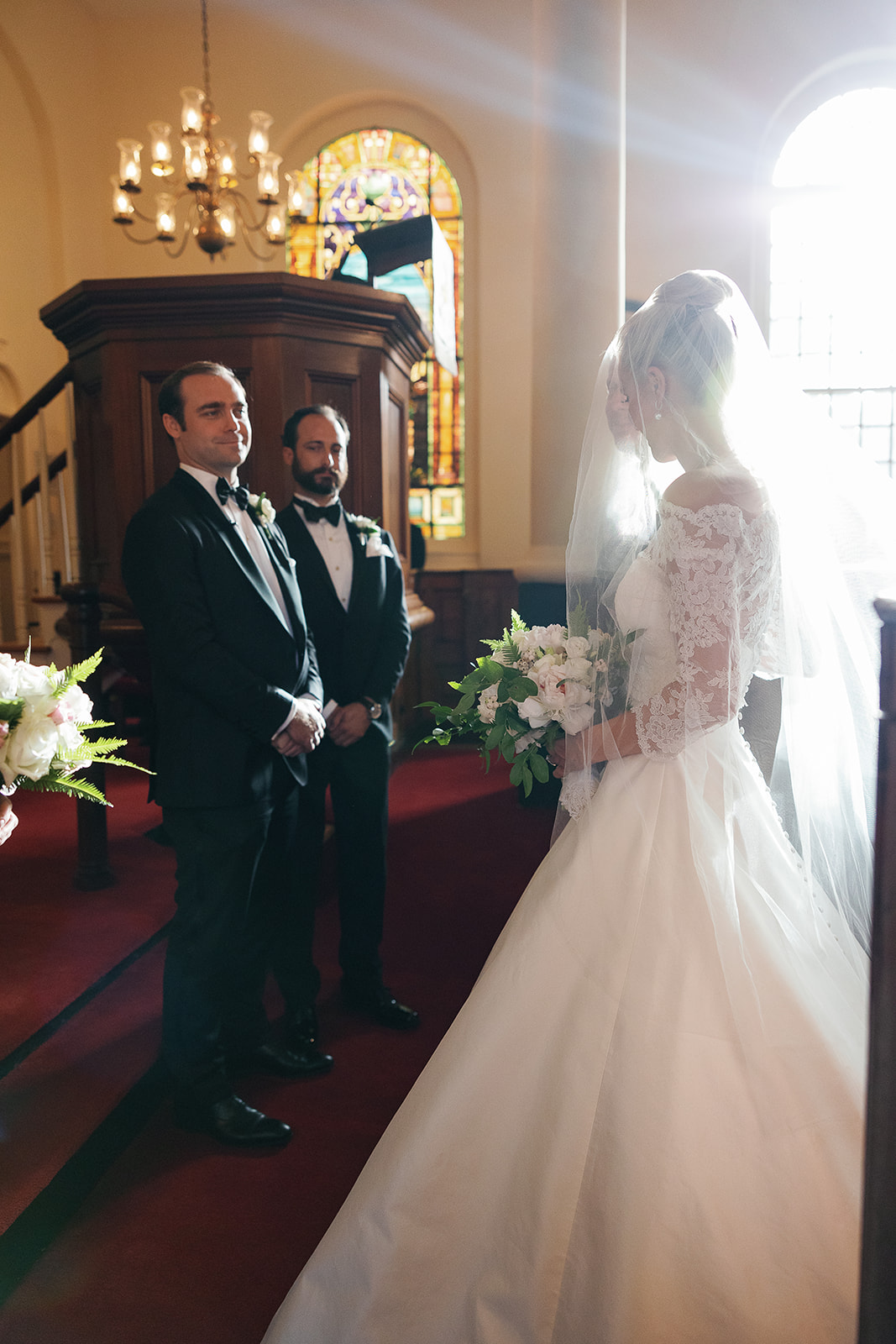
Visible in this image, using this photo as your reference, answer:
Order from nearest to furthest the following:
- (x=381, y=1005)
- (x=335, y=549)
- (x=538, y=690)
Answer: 1. (x=538, y=690)
2. (x=381, y=1005)
3. (x=335, y=549)

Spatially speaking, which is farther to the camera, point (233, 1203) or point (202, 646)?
point (202, 646)

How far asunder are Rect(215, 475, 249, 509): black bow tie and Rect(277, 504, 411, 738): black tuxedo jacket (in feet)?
1.28

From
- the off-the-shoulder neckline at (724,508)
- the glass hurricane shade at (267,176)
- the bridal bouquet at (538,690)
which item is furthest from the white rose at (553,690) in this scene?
the glass hurricane shade at (267,176)

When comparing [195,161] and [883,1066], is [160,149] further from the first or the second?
[883,1066]

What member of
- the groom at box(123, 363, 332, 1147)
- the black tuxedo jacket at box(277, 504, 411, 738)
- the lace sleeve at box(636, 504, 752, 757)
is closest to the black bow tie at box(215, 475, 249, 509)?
the groom at box(123, 363, 332, 1147)

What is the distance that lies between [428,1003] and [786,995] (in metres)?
1.50

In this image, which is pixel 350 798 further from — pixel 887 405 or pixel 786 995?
pixel 887 405

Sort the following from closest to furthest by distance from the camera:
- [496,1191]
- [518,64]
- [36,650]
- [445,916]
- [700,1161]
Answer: [700,1161], [496,1191], [445,916], [36,650], [518,64]

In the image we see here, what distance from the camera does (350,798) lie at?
8.77 ft

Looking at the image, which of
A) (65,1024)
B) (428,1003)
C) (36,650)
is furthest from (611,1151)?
(36,650)

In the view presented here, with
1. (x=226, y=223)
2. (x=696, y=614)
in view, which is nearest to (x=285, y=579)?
(x=696, y=614)

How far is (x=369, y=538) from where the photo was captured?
9.09ft

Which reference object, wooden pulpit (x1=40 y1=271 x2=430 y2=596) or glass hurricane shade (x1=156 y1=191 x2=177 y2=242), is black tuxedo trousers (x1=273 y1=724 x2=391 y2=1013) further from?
glass hurricane shade (x1=156 y1=191 x2=177 y2=242)

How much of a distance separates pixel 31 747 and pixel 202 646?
77 cm
